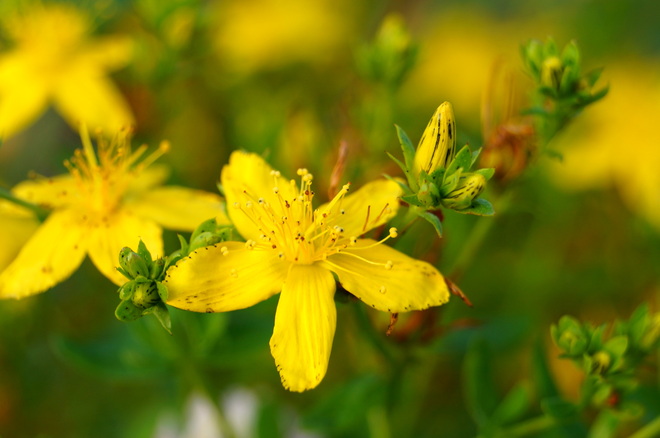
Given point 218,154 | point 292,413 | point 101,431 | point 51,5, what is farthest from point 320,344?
point 51,5

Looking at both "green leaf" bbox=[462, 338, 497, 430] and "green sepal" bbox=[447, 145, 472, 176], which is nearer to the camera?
"green sepal" bbox=[447, 145, 472, 176]

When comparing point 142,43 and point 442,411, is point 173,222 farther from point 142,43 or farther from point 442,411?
point 442,411

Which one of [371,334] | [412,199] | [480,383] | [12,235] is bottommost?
[12,235]

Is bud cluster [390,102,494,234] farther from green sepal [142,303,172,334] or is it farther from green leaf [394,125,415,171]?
green sepal [142,303,172,334]

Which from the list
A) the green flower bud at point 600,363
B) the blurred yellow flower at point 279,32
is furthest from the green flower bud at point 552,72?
the blurred yellow flower at point 279,32

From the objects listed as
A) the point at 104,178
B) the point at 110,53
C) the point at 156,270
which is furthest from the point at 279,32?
the point at 156,270

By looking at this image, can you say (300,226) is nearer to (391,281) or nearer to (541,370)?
(391,281)

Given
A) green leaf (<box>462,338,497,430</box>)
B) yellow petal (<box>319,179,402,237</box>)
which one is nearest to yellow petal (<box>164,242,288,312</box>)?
yellow petal (<box>319,179,402,237</box>)
